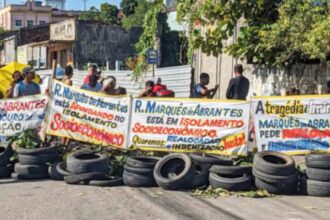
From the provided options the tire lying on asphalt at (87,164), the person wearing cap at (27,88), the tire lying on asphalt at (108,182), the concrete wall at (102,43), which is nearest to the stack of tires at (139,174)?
the tire lying on asphalt at (108,182)

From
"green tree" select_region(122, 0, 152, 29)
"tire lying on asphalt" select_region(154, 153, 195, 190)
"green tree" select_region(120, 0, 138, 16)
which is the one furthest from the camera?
"green tree" select_region(120, 0, 138, 16)

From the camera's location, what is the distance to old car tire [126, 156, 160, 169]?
1048 cm

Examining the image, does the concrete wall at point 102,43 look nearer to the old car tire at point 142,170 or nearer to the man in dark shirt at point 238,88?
the man in dark shirt at point 238,88

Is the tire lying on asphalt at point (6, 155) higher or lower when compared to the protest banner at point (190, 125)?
lower

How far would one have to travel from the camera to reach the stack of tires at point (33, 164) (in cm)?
1102

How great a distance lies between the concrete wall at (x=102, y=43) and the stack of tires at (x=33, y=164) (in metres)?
30.7

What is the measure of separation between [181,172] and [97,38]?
107ft

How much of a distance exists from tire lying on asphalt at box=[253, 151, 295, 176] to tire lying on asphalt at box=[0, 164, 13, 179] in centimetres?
426

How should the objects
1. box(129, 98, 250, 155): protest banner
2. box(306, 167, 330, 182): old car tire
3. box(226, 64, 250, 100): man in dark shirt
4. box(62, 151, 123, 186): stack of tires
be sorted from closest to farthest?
box(306, 167, 330, 182): old car tire
box(62, 151, 123, 186): stack of tires
box(129, 98, 250, 155): protest banner
box(226, 64, 250, 100): man in dark shirt

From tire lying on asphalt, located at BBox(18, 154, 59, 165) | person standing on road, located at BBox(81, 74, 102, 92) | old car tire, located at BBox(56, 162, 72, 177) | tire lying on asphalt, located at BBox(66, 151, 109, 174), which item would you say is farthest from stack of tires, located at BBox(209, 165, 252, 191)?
person standing on road, located at BBox(81, 74, 102, 92)

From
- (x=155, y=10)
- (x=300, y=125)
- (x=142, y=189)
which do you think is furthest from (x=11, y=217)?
(x=155, y=10)

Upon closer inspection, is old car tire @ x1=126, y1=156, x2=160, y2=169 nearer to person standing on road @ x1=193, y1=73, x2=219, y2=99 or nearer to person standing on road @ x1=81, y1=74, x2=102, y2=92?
person standing on road @ x1=81, y1=74, x2=102, y2=92

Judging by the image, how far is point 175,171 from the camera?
1057 centimetres

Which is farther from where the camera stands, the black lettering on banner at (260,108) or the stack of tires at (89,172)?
the black lettering on banner at (260,108)
